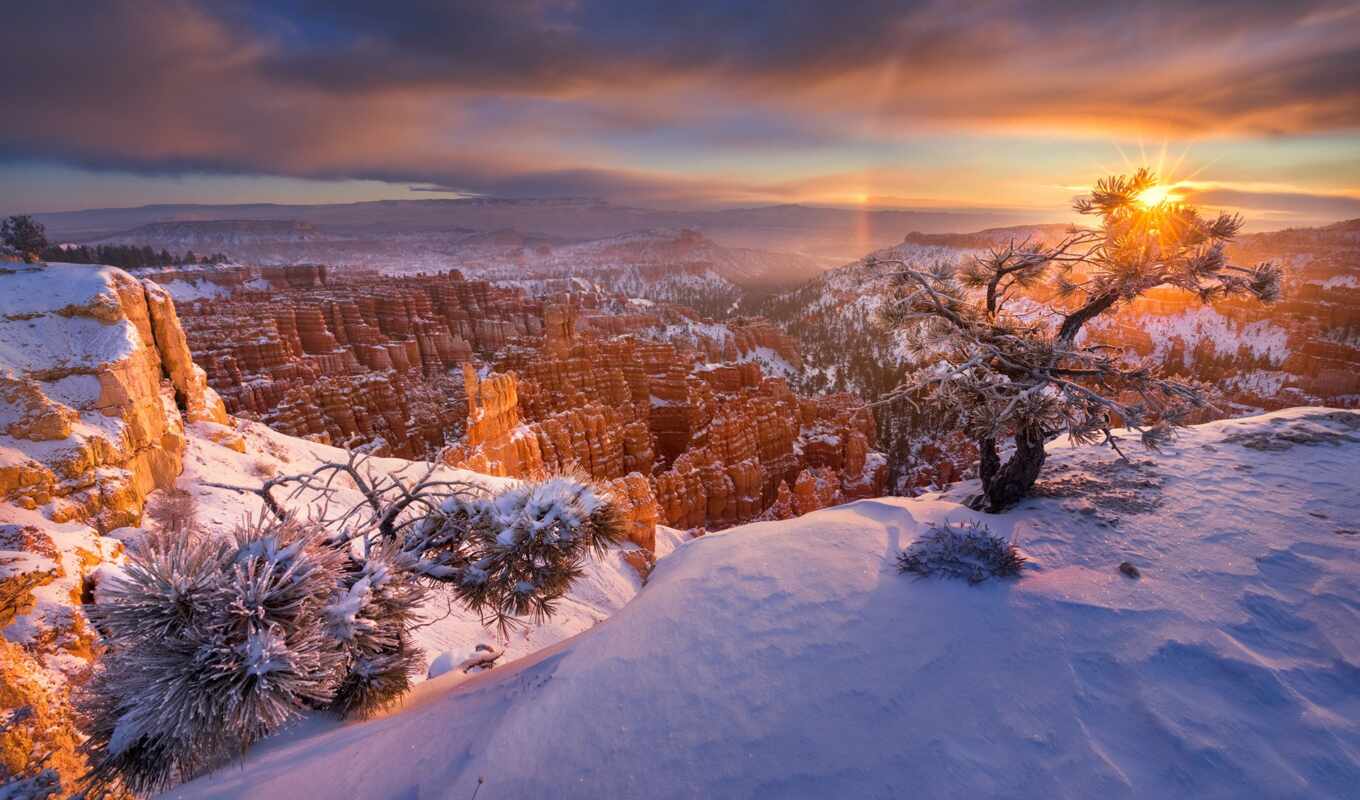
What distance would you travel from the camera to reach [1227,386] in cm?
4856

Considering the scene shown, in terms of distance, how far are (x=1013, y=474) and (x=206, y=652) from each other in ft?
24.9

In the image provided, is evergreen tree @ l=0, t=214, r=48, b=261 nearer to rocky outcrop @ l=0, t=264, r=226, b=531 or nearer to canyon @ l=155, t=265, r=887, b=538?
rocky outcrop @ l=0, t=264, r=226, b=531

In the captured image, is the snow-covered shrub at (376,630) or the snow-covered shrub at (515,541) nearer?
the snow-covered shrub at (376,630)

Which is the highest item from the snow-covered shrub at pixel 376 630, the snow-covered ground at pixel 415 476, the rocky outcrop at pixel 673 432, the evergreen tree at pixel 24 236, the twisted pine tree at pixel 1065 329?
the evergreen tree at pixel 24 236

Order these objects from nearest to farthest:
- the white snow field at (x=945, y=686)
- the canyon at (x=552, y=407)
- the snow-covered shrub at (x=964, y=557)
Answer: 1. the white snow field at (x=945, y=686)
2. the snow-covered shrub at (x=964, y=557)
3. the canyon at (x=552, y=407)

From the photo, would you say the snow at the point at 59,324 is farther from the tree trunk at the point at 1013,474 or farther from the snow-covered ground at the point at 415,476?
the tree trunk at the point at 1013,474

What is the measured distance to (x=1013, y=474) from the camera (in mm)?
6156

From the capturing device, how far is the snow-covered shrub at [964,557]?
4504 millimetres

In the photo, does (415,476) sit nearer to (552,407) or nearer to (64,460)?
(64,460)

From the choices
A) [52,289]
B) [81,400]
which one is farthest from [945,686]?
[52,289]

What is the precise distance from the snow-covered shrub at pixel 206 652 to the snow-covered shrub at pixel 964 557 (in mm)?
4741

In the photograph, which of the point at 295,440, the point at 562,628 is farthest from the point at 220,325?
the point at 562,628

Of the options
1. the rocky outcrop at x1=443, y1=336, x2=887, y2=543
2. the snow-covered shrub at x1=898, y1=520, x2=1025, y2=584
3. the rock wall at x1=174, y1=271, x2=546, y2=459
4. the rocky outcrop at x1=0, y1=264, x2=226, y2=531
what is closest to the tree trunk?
the snow-covered shrub at x1=898, y1=520, x2=1025, y2=584

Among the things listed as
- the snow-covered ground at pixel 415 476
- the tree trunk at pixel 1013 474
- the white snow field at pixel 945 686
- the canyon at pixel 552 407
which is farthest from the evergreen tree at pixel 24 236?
the tree trunk at pixel 1013 474
